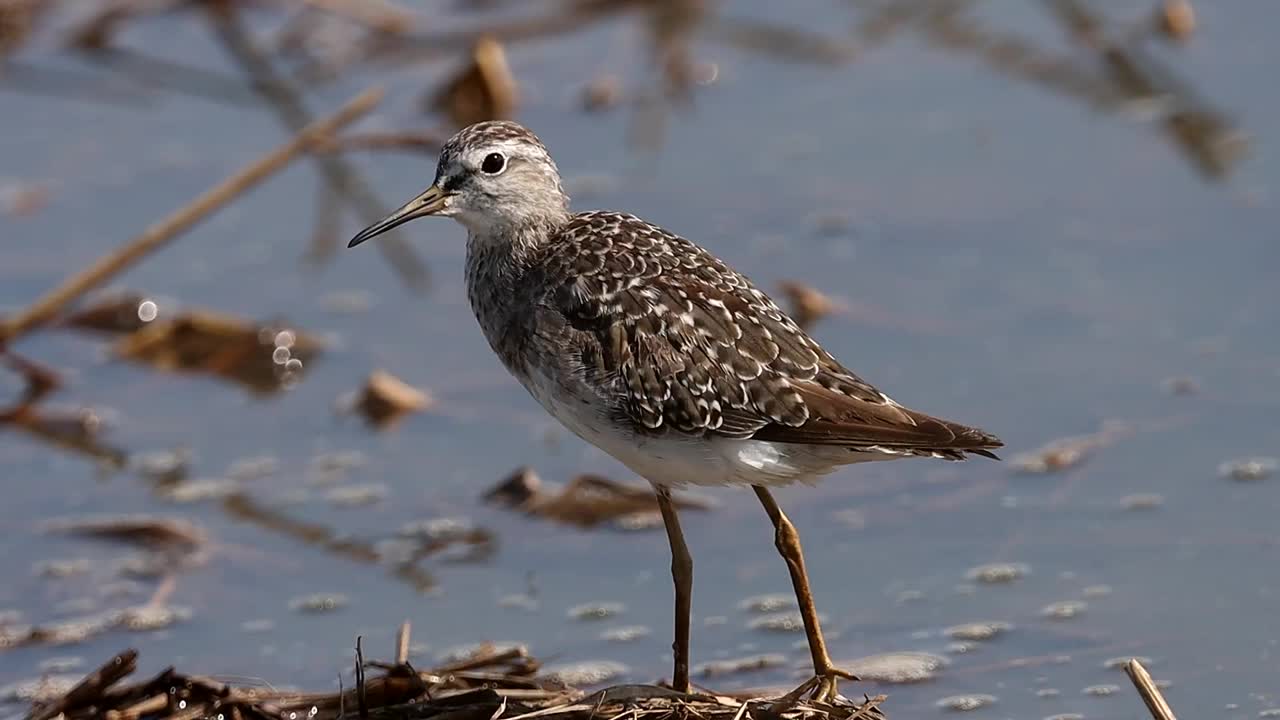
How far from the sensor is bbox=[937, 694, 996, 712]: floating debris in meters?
7.49

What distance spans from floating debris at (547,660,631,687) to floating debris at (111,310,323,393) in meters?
2.83

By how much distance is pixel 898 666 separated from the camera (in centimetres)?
773

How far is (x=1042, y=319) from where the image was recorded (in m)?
9.85

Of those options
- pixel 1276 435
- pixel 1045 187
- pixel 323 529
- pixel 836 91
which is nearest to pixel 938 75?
pixel 836 91

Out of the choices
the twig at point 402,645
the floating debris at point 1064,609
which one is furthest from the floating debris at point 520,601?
the floating debris at point 1064,609

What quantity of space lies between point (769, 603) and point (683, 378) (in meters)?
1.53

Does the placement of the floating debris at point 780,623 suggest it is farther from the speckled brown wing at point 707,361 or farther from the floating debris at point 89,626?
the floating debris at point 89,626

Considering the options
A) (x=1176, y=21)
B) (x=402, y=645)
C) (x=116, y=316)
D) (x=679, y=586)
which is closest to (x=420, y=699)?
(x=402, y=645)

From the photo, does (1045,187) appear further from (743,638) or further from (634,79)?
(743,638)

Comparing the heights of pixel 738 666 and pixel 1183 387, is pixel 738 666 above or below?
below

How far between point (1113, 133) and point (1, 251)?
5637mm

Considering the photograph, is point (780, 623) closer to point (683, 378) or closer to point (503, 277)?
point (683, 378)

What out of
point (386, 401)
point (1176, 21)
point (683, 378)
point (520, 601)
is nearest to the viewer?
point (683, 378)

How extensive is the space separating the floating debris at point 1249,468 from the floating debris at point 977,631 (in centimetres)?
134
